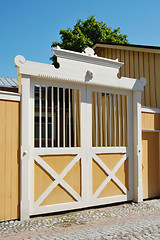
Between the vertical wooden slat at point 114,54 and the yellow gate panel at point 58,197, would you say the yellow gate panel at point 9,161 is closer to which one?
the yellow gate panel at point 58,197

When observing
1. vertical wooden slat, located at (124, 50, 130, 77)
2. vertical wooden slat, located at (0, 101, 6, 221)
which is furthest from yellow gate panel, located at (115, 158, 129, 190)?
vertical wooden slat, located at (124, 50, 130, 77)

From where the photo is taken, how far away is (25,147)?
496cm

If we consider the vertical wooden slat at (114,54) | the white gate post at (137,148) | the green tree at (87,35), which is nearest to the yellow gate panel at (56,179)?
the white gate post at (137,148)

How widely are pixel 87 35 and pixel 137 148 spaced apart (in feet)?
51.3

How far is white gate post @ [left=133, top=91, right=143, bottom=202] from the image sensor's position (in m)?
6.43

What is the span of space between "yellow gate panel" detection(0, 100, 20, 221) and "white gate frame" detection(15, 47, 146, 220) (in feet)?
0.37

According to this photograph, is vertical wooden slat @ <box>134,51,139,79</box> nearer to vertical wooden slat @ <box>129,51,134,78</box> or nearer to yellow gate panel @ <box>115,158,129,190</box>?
vertical wooden slat @ <box>129,51,134,78</box>

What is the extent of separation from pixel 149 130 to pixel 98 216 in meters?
2.73

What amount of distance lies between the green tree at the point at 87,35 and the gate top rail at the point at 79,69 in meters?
12.4

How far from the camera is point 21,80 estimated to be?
5062mm

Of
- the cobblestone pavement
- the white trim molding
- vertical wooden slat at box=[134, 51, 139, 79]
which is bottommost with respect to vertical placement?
the cobblestone pavement

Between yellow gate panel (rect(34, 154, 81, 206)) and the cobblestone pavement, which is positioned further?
yellow gate panel (rect(34, 154, 81, 206))

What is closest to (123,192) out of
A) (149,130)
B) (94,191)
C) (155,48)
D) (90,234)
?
(94,191)

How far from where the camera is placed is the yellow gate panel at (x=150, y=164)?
6723 mm
